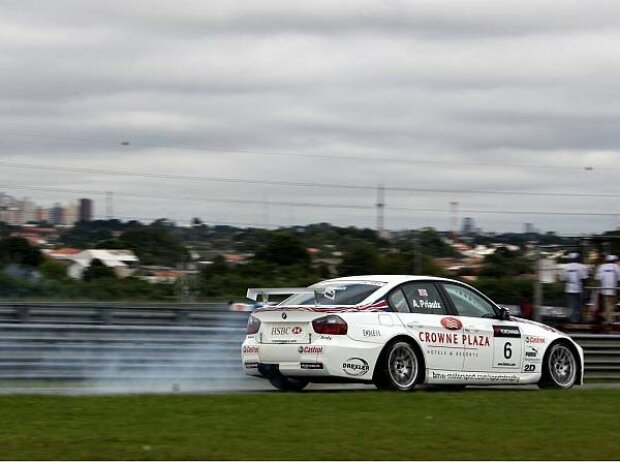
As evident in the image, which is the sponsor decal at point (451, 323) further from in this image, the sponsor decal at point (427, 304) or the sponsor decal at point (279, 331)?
the sponsor decal at point (279, 331)

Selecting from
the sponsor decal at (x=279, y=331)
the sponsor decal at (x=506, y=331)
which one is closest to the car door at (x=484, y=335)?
the sponsor decal at (x=506, y=331)

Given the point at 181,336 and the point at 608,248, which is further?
the point at 608,248

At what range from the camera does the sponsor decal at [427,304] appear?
587 inches

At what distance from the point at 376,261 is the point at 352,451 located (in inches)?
625

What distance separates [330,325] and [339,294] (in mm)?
585

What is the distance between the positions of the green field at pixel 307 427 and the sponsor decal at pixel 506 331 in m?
2.04

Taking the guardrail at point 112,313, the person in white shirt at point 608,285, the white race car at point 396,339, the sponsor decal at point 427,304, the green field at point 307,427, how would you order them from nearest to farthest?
1. the green field at point 307,427
2. the white race car at point 396,339
3. the sponsor decal at point 427,304
4. the person in white shirt at point 608,285
5. the guardrail at point 112,313

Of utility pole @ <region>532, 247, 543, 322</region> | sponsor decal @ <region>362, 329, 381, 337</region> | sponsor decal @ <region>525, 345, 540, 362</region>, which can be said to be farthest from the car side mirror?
utility pole @ <region>532, 247, 543, 322</region>

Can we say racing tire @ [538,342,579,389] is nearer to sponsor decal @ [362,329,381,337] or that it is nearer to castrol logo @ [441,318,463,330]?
castrol logo @ [441,318,463,330]

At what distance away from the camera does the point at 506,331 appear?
15609mm

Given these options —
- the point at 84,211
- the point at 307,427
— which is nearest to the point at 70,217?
the point at 84,211

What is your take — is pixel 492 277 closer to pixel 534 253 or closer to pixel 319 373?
pixel 534 253

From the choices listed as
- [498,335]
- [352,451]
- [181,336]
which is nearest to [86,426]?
[352,451]

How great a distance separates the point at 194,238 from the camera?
24469mm
